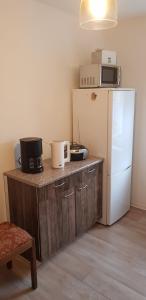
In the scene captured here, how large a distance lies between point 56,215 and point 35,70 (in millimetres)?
1435

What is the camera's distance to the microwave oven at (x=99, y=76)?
2613mm

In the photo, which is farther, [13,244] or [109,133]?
[109,133]

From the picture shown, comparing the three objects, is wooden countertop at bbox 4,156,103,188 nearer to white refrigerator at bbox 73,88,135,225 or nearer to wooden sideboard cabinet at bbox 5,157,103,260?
wooden sideboard cabinet at bbox 5,157,103,260

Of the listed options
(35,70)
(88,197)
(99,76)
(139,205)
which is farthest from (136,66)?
(139,205)

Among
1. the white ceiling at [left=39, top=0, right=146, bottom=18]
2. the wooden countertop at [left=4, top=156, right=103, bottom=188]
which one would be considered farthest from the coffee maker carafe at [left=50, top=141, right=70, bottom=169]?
the white ceiling at [left=39, top=0, right=146, bottom=18]

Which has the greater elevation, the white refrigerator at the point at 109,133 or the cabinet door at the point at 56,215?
the white refrigerator at the point at 109,133

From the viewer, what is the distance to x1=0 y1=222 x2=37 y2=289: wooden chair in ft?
5.85

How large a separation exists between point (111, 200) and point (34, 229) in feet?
3.32

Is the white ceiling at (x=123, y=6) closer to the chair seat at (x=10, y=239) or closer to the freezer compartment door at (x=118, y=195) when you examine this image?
the freezer compartment door at (x=118, y=195)

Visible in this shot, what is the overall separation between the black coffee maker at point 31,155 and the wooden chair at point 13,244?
0.53m

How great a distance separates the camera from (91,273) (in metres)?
2.16

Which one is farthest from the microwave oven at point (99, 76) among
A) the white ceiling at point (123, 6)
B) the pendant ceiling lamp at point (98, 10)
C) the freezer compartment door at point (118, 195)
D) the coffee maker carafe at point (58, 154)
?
the pendant ceiling lamp at point (98, 10)

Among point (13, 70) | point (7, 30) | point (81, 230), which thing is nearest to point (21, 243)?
point (81, 230)

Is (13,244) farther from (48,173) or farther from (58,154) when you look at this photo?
(58,154)
